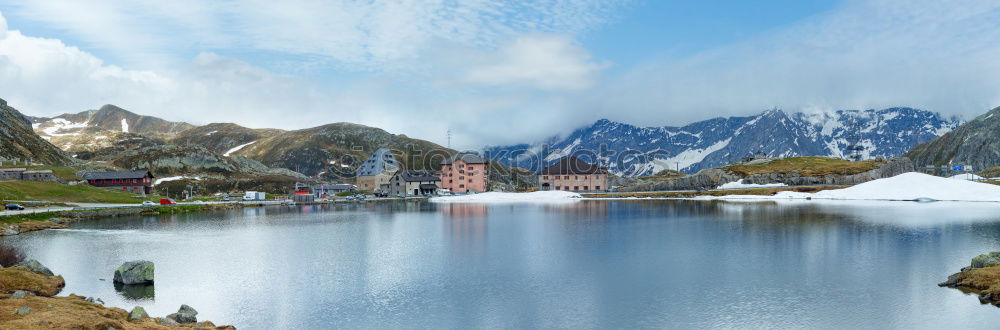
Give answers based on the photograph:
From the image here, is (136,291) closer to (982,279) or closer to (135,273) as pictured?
(135,273)

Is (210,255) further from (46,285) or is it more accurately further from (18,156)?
(18,156)

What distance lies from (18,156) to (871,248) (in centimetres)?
22256

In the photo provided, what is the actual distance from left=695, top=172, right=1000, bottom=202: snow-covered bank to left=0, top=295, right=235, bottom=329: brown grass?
14140 centimetres

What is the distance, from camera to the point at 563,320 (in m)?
29.0

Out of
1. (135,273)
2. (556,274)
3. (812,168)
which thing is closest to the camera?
(135,273)

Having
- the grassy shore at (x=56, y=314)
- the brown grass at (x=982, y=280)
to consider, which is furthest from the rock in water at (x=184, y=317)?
the brown grass at (x=982, y=280)

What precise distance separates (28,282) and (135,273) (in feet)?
19.5

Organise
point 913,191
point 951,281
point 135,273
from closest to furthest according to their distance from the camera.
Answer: point 951,281, point 135,273, point 913,191

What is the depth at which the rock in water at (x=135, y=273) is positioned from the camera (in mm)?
38500

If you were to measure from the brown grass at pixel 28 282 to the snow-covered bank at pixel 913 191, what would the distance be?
13971 cm

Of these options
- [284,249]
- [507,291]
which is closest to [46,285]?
[284,249]

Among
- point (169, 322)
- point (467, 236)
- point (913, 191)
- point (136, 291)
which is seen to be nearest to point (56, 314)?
point (169, 322)

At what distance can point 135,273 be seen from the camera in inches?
1517

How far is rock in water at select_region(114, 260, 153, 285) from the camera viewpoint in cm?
3850
